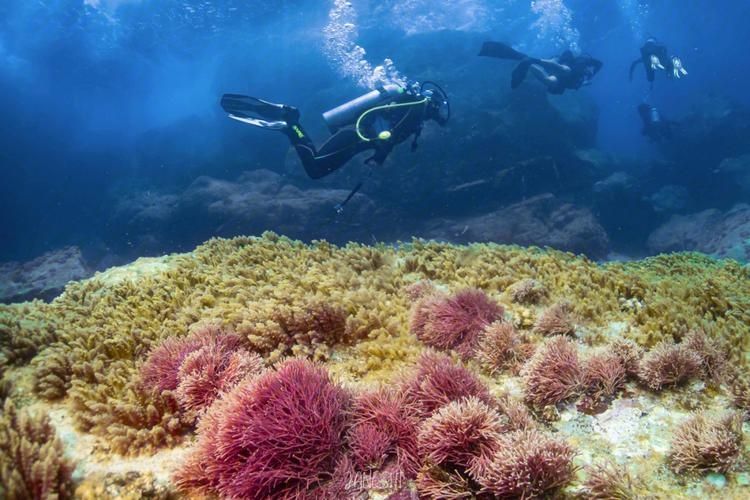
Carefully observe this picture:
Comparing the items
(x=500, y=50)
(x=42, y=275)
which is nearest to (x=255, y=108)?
(x=500, y=50)

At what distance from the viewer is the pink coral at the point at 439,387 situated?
2672mm

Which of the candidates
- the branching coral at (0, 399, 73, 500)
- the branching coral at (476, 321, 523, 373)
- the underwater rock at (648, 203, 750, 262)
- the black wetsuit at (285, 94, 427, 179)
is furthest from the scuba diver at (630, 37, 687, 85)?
the branching coral at (0, 399, 73, 500)

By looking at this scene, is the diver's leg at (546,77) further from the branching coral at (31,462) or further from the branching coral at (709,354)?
the branching coral at (31,462)

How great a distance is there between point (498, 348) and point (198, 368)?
2551mm

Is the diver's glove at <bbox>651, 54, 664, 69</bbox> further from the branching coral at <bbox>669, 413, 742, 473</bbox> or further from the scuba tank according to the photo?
the branching coral at <bbox>669, 413, 742, 473</bbox>

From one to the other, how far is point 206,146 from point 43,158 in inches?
497

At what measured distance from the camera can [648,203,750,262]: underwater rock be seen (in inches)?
623

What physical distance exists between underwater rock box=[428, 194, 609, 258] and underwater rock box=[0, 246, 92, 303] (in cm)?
1729

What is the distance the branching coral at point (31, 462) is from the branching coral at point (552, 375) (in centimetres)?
315

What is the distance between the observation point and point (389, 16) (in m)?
32.0

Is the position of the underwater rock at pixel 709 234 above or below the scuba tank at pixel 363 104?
below

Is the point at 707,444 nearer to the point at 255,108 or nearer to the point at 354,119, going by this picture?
the point at 354,119

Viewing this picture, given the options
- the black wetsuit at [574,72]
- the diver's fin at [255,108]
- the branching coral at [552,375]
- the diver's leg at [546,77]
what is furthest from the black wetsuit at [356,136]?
the black wetsuit at [574,72]

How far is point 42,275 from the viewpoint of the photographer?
1966 centimetres
